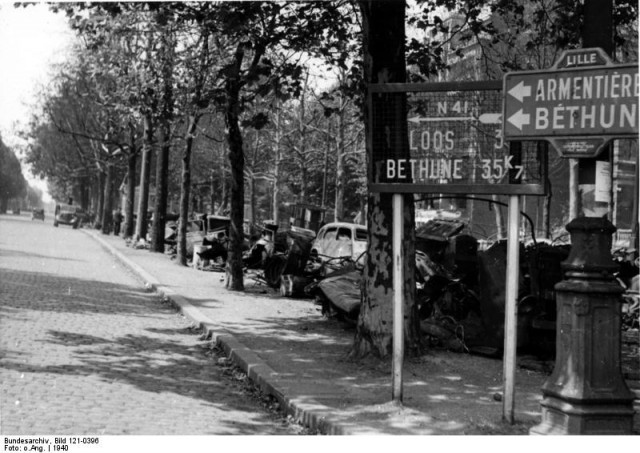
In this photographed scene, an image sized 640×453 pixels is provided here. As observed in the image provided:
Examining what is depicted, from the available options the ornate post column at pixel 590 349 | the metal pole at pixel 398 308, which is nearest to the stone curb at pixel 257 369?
the metal pole at pixel 398 308

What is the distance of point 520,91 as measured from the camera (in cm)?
A: 535

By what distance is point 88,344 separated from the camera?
9250 millimetres

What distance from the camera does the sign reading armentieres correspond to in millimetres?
4859

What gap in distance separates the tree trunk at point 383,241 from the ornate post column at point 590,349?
3.18m

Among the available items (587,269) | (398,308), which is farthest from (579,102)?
(398,308)

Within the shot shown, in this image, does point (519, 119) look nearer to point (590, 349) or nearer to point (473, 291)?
point (590, 349)

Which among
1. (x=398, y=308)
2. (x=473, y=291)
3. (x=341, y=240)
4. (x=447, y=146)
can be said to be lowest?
(x=473, y=291)

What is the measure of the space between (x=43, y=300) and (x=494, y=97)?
31.7 ft

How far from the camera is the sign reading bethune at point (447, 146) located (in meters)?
6.01

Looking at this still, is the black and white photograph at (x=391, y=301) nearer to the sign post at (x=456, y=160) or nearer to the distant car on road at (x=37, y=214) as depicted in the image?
the sign post at (x=456, y=160)

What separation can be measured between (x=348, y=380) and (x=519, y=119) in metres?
3.47

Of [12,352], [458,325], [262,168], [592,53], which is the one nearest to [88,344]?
[12,352]

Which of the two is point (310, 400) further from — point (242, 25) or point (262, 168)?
point (262, 168)

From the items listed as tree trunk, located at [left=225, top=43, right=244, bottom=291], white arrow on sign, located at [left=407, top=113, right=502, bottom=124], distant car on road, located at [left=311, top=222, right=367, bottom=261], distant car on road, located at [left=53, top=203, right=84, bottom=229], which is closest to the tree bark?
distant car on road, located at [left=311, top=222, right=367, bottom=261]
